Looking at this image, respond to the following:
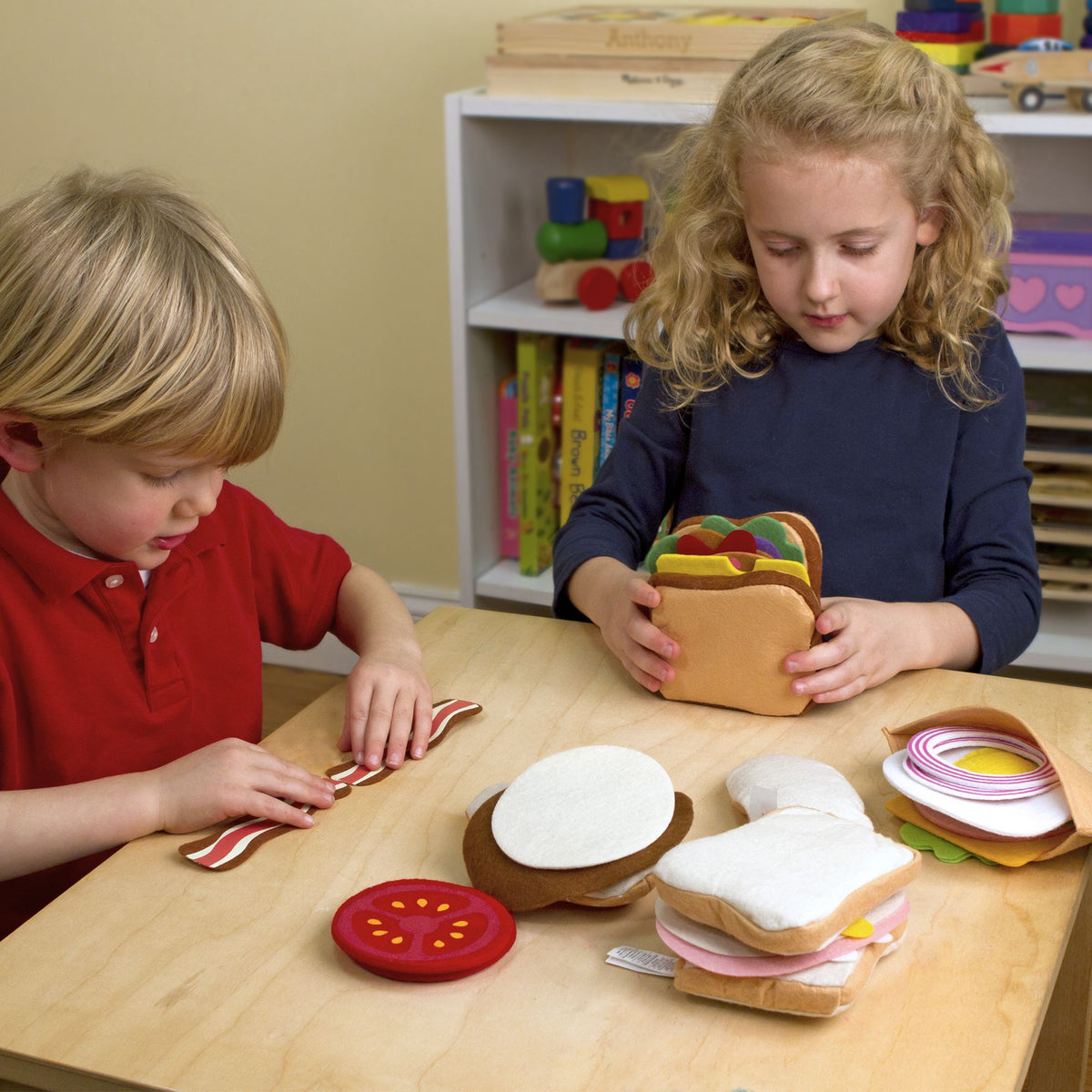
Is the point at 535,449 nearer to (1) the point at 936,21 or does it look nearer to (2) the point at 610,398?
(2) the point at 610,398

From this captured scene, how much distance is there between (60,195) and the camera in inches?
30.6

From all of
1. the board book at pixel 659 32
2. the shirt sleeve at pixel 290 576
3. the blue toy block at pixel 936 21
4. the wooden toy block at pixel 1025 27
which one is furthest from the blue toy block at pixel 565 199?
the shirt sleeve at pixel 290 576

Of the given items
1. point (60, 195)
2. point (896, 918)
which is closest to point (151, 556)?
point (60, 195)

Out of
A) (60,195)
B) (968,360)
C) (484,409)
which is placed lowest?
(484,409)

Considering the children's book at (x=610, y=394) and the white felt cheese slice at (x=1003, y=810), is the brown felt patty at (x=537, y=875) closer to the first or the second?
the white felt cheese slice at (x=1003, y=810)

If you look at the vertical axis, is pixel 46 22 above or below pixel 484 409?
above

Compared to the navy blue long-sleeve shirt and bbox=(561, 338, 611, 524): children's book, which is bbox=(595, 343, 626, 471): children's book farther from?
the navy blue long-sleeve shirt

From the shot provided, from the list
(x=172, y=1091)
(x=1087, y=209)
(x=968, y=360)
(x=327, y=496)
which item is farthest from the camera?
(x=327, y=496)

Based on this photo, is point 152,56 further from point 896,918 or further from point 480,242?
point 896,918

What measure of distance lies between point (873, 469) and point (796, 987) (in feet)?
2.15

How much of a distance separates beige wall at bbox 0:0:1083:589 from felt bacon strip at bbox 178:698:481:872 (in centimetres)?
132

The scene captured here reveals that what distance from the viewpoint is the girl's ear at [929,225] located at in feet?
3.51

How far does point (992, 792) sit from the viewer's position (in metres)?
0.68

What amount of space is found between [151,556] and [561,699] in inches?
11.8
